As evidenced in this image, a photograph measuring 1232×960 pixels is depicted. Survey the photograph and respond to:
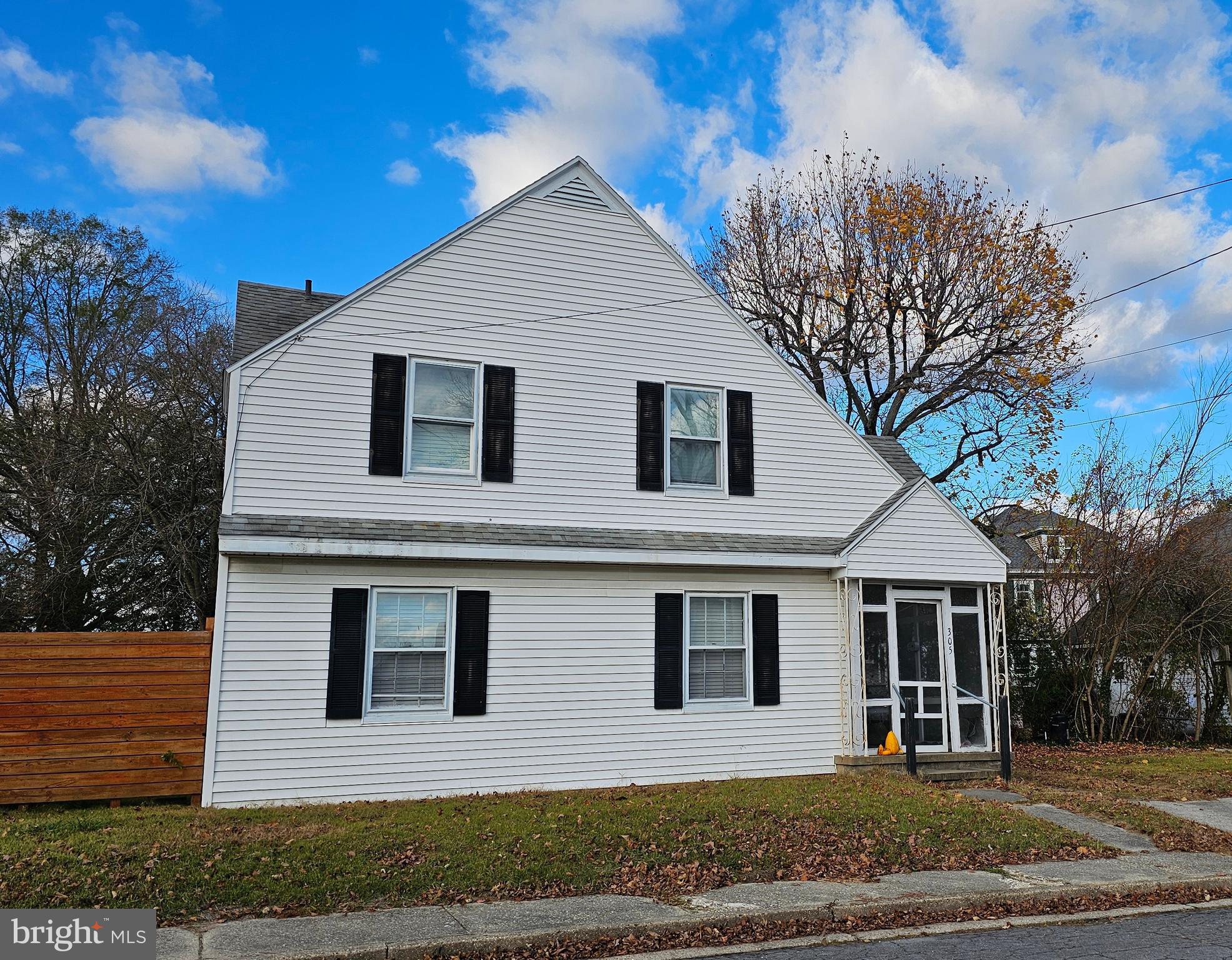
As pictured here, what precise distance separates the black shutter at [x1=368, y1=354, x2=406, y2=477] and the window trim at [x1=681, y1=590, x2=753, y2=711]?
4.28 meters

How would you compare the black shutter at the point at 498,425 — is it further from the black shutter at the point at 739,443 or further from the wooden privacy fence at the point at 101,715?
the wooden privacy fence at the point at 101,715

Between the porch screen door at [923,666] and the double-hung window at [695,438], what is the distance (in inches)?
133

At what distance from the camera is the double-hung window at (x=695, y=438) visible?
1359 centimetres

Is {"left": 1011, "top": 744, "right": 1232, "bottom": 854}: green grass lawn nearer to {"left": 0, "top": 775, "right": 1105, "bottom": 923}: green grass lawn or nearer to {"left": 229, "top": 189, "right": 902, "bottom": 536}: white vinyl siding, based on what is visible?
{"left": 0, "top": 775, "right": 1105, "bottom": 923}: green grass lawn

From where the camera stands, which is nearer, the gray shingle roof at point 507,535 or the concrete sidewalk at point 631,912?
the concrete sidewalk at point 631,912

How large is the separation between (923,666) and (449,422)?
24.9ft

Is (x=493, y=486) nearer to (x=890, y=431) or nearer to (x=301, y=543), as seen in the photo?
(x=301, y=543)

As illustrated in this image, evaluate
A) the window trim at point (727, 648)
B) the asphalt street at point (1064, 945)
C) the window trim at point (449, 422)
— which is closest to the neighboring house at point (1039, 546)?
the window trim at point (727, 648)

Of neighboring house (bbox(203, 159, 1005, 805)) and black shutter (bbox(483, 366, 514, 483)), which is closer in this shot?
neighboring house (bbox(203, 159, 1005, 805))

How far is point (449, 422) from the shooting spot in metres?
12.3

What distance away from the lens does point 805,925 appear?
7.26 meters

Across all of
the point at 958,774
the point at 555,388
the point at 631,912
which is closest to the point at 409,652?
the point at 555,388

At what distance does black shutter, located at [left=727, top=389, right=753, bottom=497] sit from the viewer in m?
13.7

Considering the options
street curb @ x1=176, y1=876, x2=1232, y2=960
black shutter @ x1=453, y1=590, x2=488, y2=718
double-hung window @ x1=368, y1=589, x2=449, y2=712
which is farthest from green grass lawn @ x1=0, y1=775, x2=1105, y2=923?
double-hung window @ x1=368, y1=589, x2=449, y2=712
